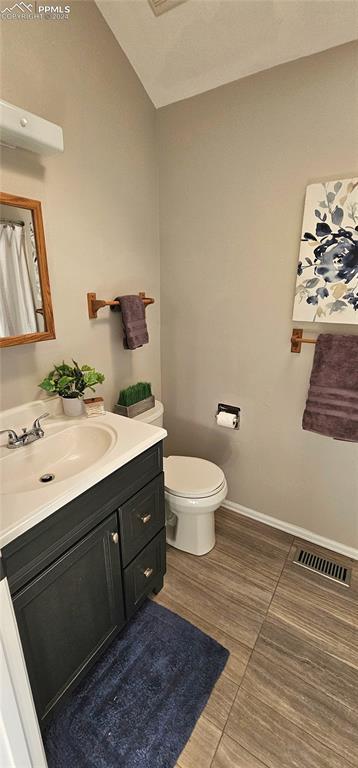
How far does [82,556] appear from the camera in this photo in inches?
41.8

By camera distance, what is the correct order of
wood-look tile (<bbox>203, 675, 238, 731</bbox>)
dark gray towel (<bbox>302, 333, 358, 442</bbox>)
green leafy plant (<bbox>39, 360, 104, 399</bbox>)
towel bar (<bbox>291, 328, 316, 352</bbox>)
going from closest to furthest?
1. wood-look tile (<bbox>203, 675, 238, 731</bbox>)
2. green leafy plant (<bbox>39, 360, 104, 399</bbox>)
3. dark gray towel (<bbox>302, 333, 358, 442</bbox>)
4. towel bar (<bbox>291, 328, 316, 352</bbox>)

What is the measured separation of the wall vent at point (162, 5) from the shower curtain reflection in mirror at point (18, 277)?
3.31ft

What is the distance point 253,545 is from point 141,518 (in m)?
0.90

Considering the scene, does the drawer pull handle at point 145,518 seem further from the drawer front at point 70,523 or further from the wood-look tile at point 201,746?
the wood-look tile at point 201,746

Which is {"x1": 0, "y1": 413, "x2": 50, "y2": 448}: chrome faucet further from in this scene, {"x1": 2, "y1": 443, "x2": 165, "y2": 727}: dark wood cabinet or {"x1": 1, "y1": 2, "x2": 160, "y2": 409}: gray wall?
{"x1": 2, "y1": 443, "x2": 165, "y2": 727}: dark wood cabinet

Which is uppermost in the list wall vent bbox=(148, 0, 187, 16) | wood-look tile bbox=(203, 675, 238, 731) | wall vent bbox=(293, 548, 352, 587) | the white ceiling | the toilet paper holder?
wall vent bbox=(148, 0, 187, 16)

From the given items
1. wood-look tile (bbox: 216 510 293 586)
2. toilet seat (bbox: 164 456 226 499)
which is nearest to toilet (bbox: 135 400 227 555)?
toilet seat (bbox: 164 456 226 499)

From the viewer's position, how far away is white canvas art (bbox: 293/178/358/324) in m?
1.40

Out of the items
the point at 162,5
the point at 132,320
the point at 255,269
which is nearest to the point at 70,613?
the point at 132,320

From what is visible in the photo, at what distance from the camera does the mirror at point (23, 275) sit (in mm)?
1186

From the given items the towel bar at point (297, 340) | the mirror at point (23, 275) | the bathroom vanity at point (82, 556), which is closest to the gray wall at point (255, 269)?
the towel bar at point (297, 340)

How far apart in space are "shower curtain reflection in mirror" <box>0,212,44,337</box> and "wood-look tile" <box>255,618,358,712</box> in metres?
1.61

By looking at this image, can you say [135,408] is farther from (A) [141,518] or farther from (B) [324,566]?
(B) [324,566]

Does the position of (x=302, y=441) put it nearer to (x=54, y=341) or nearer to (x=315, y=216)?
(x=315, y=216)
